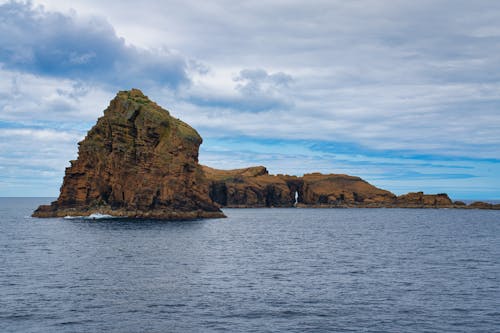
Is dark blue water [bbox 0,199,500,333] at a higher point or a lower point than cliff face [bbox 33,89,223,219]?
lower

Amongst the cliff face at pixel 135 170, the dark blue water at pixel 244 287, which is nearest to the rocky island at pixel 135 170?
the cliff face at pixel 135 170

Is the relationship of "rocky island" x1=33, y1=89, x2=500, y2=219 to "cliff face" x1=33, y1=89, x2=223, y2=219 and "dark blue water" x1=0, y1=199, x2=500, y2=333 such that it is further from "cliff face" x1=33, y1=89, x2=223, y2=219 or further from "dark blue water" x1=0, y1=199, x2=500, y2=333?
"dark blue water" x1=0, y1=199, x2=500, y2=333

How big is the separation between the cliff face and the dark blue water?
48975 mm

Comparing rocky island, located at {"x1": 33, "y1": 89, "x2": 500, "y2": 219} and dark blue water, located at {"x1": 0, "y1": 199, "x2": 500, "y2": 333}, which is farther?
rocky island, located at {"x1": 33, "y1": 89, "x2": 500, "y2": 219}

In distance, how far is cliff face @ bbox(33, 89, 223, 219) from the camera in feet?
424

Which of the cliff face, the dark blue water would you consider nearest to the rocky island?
the cliff face

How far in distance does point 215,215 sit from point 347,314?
360 feet

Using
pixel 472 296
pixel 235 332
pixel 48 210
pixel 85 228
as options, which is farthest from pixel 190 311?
pixel 48 210

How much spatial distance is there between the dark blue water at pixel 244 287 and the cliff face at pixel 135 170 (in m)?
49.0

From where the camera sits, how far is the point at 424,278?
161 ft

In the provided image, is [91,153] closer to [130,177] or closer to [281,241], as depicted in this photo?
[130,177]

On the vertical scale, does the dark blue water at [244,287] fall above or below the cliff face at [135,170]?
below

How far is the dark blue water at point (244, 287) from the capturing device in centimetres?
3278

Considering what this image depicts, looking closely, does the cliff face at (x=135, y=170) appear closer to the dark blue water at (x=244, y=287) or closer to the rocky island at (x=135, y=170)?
the rocky island at (x=135, y=170)
